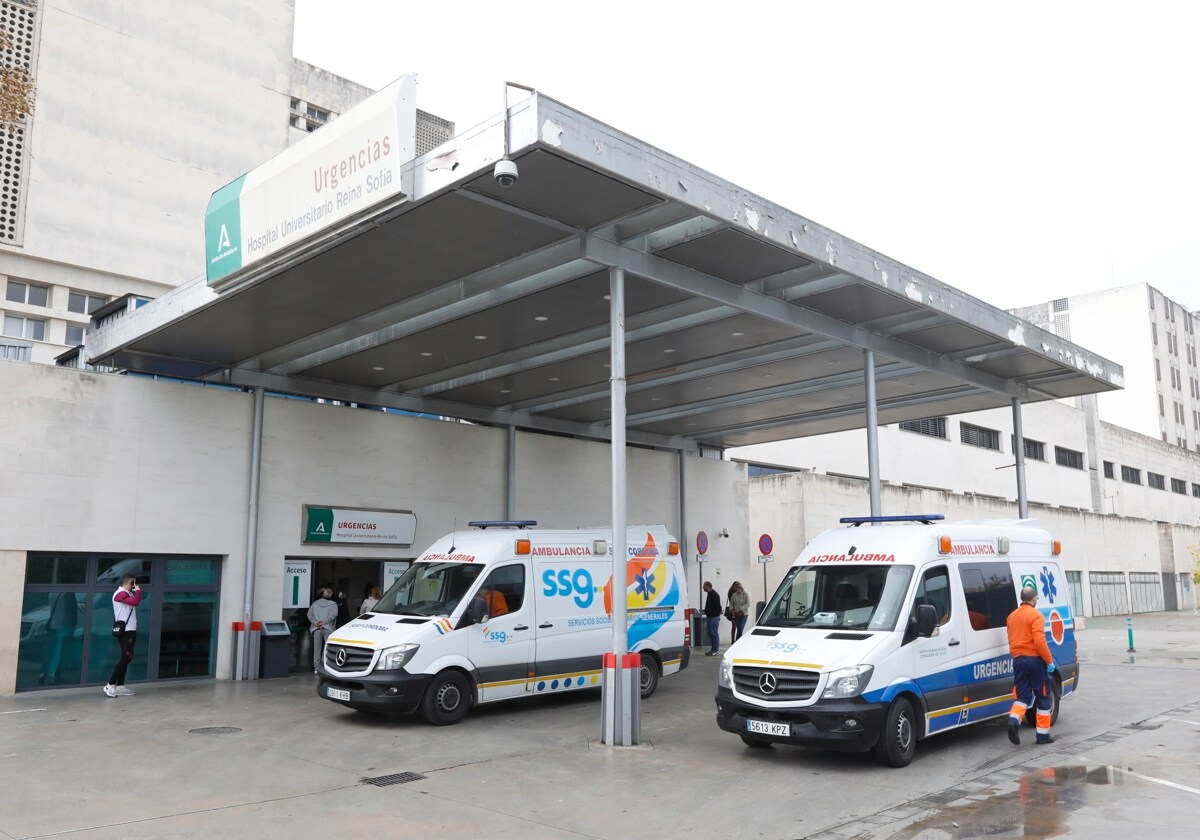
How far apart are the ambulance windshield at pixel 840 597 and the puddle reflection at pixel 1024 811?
1885 millimetres

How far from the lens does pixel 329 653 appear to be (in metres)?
11.9

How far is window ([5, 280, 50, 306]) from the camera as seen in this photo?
28.3m

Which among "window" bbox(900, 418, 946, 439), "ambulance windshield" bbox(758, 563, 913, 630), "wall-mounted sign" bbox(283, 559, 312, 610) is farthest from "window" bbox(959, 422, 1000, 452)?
"ambulance windshield" bbox(758, 563, 913, 630)

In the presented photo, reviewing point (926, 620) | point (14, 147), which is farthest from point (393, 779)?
point (14, 147)

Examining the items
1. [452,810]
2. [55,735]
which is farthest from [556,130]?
[55,735]

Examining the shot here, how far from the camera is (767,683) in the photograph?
9.28 m

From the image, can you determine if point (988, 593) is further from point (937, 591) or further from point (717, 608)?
point (717, 608)

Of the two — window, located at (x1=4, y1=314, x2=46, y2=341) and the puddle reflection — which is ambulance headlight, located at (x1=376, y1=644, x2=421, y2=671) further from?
window, located at (x1=4, y1=314, x2=46, y2=341)

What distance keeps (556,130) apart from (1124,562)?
142ft

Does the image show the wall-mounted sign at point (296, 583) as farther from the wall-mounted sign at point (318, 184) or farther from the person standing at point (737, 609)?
the person standing at point (737, 609)

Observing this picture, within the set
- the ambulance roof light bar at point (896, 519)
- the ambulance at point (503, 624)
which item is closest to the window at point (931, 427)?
the ambulance at point (503, 624)

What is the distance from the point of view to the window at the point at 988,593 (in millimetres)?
10438

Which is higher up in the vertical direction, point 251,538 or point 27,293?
point 27,293

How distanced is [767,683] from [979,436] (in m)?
34.6
